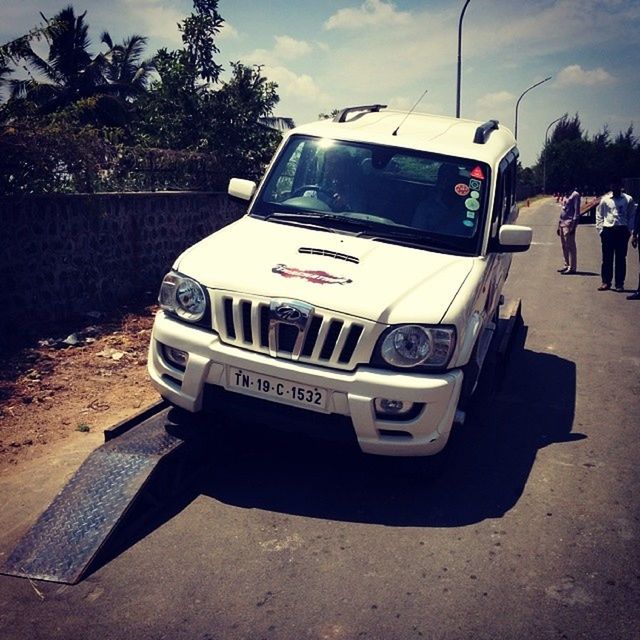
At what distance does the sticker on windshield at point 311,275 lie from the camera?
165 inches

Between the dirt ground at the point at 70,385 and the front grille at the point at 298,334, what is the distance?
6.24ft

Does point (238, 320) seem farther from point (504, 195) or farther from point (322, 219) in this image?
point (504, 195)

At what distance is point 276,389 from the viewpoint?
4047mm

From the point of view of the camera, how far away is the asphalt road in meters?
3.17

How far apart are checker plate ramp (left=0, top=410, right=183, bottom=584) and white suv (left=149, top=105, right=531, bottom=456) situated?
0.37 m

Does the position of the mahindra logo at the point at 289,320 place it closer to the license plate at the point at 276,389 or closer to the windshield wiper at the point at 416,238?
the license plate at the point at 276,389

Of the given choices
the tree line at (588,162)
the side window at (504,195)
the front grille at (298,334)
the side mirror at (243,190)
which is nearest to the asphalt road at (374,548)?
the front grille at (298,334)

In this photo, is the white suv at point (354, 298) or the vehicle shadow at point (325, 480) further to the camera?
the vehicle shadow at point (325, 480)

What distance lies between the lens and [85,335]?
316 inches

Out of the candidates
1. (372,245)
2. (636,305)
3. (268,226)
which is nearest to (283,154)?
(268,226)

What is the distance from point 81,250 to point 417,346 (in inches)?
234

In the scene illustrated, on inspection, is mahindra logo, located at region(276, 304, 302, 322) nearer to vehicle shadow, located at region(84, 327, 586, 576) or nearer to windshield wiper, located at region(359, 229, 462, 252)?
vehicle shadow, located at region(84, 327, 586, 576)

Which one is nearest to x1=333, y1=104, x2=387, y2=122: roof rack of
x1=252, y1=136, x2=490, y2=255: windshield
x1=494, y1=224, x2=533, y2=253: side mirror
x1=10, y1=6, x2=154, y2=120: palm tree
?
x1=252, y1=136, x2=490, y2=255: windshield

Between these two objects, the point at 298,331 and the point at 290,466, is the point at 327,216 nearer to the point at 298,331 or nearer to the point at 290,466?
the point at 298,331
